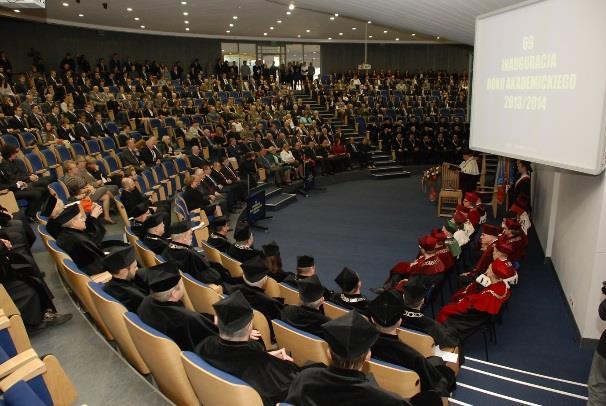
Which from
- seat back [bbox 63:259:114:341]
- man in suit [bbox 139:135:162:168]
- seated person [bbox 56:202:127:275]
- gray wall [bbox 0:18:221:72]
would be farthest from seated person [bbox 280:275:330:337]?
gray wall [bbox 0:18:221:72]

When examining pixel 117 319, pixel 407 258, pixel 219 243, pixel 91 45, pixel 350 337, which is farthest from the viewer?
pixel 91 45

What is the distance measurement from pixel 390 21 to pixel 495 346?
885 centimetres

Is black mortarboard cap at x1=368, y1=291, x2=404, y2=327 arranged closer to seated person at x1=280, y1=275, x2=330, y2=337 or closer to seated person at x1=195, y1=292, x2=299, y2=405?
seated person at x1=280, y1=275, x2=330, y2=337

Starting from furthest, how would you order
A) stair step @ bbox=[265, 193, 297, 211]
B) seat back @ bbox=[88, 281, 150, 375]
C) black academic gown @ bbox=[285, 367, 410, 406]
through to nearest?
stair step @ bbox=[265, 193, 297, 211] < seat back @ bbox=[88, 281, 150, 375] < black academic gown @ bbox=[285, 367, 410, 406]

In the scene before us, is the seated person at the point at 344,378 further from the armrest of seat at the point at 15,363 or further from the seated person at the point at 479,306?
the seated person at the point at 479,306

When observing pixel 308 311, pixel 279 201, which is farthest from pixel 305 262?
pixel 279 201

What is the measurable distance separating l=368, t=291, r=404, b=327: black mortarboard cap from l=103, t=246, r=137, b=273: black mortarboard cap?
193cm

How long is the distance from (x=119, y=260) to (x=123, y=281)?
7.1 inches

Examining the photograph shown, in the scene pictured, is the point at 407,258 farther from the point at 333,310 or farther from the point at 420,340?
the point at 420,340

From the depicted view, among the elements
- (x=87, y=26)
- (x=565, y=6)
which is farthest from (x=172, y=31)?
(x=565, y=6)

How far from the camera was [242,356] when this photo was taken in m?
2.73

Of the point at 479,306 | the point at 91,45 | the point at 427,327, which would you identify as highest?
the point at 91,45

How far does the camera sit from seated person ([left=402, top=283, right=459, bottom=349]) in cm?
388

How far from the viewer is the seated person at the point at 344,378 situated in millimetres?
2086
